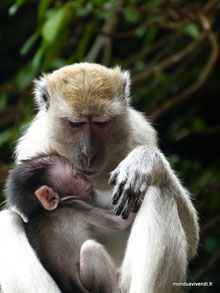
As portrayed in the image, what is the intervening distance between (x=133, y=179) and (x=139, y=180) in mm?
62

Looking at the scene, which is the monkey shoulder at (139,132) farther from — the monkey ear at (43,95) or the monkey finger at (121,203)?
the monkey finger at (121,203)

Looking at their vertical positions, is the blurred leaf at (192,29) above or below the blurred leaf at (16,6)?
below

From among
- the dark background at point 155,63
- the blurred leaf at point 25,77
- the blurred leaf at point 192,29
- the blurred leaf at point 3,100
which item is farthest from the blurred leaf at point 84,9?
the blurred leaf at point 3,100

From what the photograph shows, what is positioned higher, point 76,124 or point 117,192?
point 76,124

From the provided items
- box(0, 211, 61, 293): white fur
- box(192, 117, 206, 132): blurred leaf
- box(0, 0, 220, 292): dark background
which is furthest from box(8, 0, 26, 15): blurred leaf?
box(192, 117, 206, 132): blurred leaf

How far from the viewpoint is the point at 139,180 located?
5.34 metres

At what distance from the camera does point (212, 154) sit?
1186 centimetres

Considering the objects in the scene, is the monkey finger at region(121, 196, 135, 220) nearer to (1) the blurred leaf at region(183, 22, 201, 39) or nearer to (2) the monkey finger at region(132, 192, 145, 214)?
(2) the monkey finger at region(132, 192, 145, 214)

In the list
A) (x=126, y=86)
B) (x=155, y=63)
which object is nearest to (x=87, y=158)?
(x=126, y=86)

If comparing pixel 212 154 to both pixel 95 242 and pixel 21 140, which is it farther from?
pixel 95 242

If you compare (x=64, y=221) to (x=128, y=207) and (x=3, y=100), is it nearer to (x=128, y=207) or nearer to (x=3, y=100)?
(x=128, y=207)

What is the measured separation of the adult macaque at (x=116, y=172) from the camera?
522 centimetres

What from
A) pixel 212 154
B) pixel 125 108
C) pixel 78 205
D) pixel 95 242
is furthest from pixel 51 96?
pixel 212 154

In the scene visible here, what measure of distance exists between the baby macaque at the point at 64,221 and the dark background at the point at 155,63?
2.75 feet
